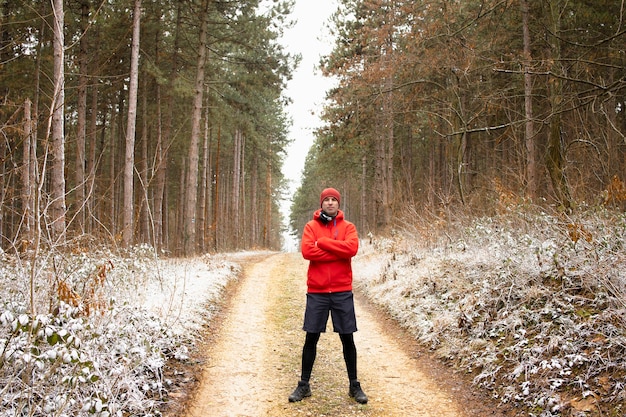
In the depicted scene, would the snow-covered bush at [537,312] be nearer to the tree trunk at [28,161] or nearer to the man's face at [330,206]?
the man's face at [330,206]

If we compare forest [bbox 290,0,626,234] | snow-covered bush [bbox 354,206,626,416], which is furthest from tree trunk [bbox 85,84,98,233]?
forest [bbox 290,0,626,234]

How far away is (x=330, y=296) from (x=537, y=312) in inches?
99.4

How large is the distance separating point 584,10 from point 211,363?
12.2 metres

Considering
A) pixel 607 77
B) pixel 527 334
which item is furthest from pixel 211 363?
pixel 607 77

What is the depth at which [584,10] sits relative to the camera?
1117 cm

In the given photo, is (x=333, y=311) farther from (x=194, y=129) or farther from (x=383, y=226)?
(x=383, y=226)

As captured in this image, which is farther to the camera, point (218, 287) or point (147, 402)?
point (218, 287)

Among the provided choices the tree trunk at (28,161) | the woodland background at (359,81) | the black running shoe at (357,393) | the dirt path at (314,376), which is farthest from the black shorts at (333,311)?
the woodland background at (359,81)

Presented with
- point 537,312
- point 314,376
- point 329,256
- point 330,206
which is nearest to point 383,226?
point 537,312

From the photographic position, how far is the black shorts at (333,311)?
175 inches

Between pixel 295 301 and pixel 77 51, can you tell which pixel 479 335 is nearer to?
pixel 295 301

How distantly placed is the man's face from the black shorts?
0.84m

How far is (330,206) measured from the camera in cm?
461

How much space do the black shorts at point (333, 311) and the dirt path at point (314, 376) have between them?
77cm
